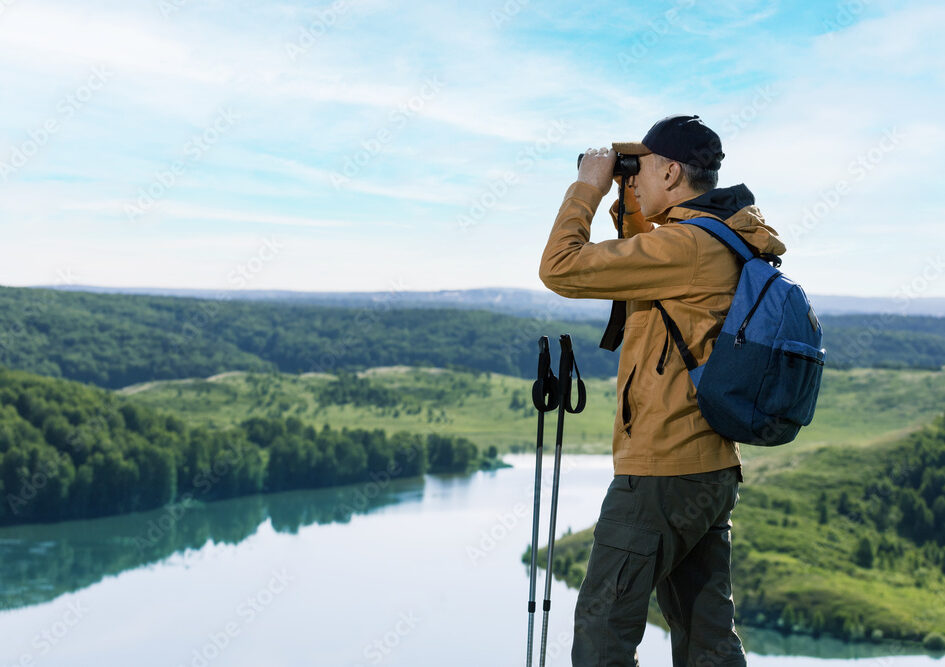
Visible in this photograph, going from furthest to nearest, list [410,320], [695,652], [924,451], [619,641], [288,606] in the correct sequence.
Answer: [410,320]
[924,451]
[288,606]
[695,652]
[619,641]

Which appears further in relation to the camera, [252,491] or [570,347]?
[252,491]

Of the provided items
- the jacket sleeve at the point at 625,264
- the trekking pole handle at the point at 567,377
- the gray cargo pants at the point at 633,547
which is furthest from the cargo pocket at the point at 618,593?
the jacket sleeve at the point at 625,264

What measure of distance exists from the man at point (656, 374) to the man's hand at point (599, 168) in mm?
24

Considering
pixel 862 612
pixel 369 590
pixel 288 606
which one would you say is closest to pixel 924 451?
pixel 862 612

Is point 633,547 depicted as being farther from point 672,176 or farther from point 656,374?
point 672,176

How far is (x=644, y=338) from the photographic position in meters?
2.00

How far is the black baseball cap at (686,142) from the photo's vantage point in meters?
2.02

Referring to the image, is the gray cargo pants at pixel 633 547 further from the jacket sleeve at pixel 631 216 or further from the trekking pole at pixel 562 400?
the jacket sleeve at pixel 631 216

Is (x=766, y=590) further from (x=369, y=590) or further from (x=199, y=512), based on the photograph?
(x=199, y=512)

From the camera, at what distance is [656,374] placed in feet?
6.45

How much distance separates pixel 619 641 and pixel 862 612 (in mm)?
42484

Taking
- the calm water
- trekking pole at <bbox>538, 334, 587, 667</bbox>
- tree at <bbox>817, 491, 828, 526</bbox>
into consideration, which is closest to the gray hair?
trekking pole at <bbox>538, 334, 587, 667</bbox>

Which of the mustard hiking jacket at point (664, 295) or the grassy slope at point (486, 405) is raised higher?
the mustard hiking jacket at point (664, 295)

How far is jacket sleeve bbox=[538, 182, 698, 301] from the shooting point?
6.28 ft
